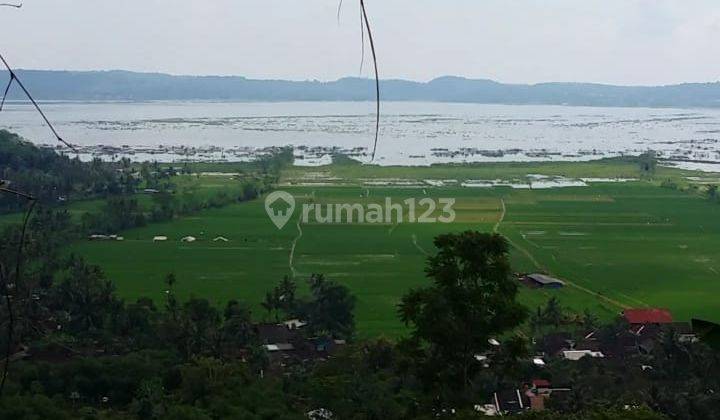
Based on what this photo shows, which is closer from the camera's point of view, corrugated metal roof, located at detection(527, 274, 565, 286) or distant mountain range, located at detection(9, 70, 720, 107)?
corrugated metal roof, located at detection(527, 274, 565, 286)

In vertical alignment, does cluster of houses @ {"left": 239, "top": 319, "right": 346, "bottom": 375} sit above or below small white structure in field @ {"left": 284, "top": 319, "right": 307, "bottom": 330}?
above

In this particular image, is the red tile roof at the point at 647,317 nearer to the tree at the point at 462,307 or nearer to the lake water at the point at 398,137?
the tree at the point at 462,307

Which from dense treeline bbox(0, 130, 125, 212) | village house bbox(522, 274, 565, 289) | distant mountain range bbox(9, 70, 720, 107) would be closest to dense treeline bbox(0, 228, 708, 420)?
village house bbox(522, 274, 565, 289)

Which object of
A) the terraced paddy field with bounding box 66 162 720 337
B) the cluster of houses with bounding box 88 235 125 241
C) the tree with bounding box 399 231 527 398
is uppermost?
the tree with bounding box 399 231 527 398

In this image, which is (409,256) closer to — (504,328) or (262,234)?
(262,234)

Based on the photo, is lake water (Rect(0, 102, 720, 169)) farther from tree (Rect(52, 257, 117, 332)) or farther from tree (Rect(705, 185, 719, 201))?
tree (Rect(52, 257, 117, 332))

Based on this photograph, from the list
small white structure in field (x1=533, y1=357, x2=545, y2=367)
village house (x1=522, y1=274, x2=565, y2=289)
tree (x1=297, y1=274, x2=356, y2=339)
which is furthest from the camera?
village house (x1=522, y1=274, x2=565, y2=289)

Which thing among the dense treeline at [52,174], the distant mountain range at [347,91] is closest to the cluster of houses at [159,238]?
the dense treeline at [52,174]
